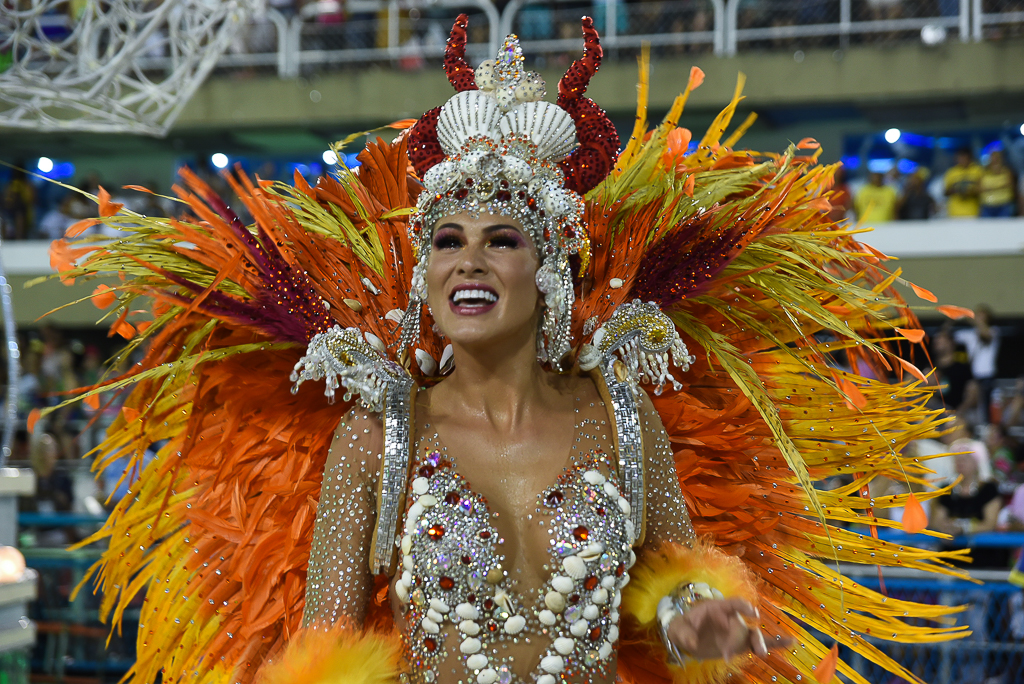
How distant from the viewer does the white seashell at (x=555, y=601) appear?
6.53 feet

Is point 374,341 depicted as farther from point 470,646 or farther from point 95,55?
point 95,55

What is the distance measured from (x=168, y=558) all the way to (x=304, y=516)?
387 millimetres

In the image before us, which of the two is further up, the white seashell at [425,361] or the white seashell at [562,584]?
the white seashell at [425,361]

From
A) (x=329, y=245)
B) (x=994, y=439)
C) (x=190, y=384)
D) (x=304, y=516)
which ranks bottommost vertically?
(x=994, y=439)

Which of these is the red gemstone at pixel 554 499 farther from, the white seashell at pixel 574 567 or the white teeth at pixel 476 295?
the white teeth at pixel 476 295

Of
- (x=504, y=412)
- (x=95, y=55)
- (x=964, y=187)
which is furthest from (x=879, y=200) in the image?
(x=504, y=412)

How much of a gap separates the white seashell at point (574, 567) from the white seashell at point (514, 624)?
120 millimetres

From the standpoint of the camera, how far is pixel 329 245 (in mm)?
2463

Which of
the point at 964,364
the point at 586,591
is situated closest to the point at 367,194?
the point at 586,591

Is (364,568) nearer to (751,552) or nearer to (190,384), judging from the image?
(190,384)

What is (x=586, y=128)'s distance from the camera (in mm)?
2264

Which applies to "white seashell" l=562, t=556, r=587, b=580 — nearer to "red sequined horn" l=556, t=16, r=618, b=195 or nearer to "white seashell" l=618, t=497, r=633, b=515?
"white seashell" l=618, t=497, r=633, b=515

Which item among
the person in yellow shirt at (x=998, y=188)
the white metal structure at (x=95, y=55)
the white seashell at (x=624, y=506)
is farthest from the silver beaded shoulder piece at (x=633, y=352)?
the person in yellow shirt at (x=998, y=188)

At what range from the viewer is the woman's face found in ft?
6.64
